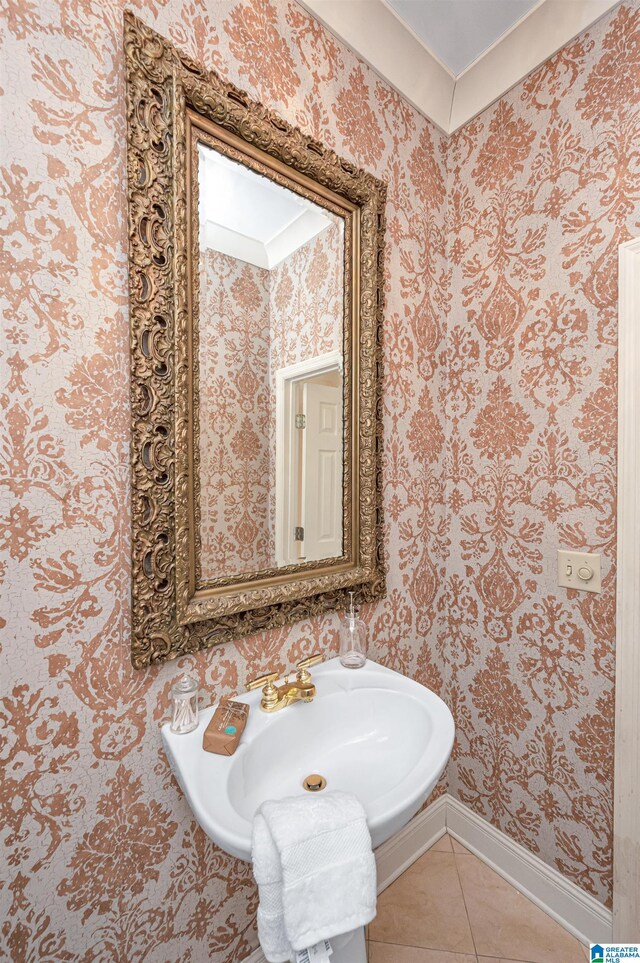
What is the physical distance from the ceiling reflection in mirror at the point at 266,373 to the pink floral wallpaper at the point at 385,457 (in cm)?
19

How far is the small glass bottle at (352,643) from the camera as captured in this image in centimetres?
113

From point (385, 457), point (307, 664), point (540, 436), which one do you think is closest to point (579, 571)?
point (540, 436)

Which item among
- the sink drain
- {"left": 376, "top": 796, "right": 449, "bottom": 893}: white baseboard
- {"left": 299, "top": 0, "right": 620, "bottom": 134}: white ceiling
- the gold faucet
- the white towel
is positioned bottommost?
{"left": 376, "top": 796, "right": 449, "bottom": 893}: white baseboard

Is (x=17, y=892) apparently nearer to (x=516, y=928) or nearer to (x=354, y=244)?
(x=516, y=928)

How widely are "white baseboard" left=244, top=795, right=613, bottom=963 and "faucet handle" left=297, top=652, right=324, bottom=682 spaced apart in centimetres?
73

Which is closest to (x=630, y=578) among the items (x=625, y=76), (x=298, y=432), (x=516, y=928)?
(x=298, y=432)

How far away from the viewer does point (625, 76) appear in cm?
107

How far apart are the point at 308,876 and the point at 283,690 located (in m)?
0.38

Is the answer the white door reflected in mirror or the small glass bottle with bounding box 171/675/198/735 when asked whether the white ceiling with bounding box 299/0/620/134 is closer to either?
the white door reflected in mirror

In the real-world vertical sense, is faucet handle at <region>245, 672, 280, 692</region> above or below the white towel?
above

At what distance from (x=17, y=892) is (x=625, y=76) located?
89.2 inches

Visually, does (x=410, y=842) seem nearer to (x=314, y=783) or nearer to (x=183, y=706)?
(x=314, y=783)

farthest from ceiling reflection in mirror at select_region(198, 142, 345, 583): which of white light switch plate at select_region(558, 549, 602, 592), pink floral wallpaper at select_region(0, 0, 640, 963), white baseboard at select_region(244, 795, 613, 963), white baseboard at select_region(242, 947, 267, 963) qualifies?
white baseboard at select_region(244, 795, 613, 963)

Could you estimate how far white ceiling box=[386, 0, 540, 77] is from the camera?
1.20 m
